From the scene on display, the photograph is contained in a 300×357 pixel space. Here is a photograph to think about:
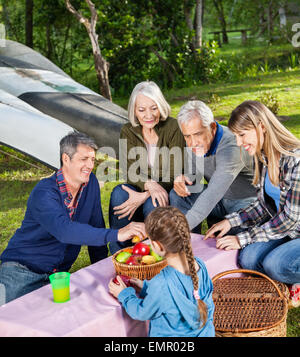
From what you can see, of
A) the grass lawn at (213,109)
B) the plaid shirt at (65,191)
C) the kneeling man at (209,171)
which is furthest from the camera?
the grass lawn at (213,109)

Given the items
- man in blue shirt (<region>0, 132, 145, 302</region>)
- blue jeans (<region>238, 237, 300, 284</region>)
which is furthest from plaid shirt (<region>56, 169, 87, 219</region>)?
blue jeans (<region>238, 237, 300, 284</region>)

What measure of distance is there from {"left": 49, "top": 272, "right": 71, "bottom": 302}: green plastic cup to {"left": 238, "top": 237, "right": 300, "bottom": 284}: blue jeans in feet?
3.31

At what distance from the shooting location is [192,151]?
3.22 meters

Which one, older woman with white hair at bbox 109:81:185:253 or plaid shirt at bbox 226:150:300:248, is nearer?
plaid shirt at bbox 226:150:300:248

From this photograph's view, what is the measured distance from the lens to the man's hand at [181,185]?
10.5 ft

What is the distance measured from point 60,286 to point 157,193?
132 centimetres

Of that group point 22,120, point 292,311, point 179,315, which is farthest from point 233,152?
point 22,120

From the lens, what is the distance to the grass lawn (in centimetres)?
455

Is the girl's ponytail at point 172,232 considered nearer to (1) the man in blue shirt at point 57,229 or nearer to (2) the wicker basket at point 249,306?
(2) the wicker basket at point 249,306

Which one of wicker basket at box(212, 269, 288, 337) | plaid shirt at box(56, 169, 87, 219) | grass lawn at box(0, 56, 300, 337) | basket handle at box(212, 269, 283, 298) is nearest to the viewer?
wicker basket at box(212, 269, 288, 337)

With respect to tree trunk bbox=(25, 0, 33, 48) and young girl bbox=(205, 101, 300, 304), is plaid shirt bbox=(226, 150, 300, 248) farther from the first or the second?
tree trunk bbox=(25, 0, 33, 48)

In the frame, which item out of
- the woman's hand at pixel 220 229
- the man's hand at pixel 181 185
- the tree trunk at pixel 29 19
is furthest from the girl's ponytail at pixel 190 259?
the tree trunk at pixel 29 19

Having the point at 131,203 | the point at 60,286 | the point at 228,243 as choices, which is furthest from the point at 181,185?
the point at 60,286

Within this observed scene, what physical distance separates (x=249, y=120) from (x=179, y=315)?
103 centimetres
